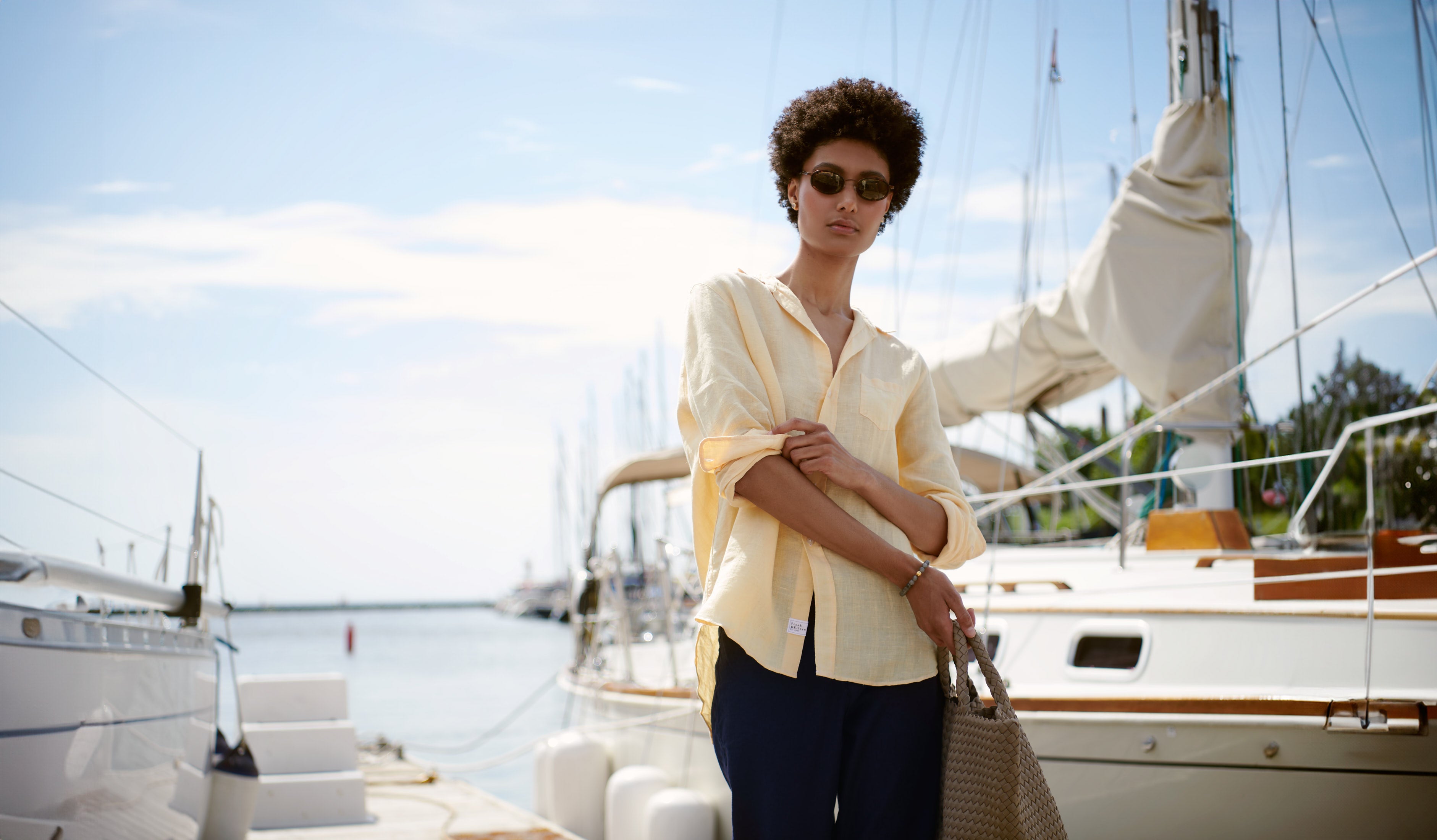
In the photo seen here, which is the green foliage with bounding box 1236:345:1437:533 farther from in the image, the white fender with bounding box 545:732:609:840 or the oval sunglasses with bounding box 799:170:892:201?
the oval sunglasses with bounding box 799:170:892:201

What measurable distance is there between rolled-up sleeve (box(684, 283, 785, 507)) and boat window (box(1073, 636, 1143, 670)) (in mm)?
2714

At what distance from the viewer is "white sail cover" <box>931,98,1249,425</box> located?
18.0 ft

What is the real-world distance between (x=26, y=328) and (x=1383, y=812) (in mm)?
3716

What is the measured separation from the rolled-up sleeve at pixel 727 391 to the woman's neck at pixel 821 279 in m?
0.17

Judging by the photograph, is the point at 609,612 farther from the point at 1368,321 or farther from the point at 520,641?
the point at 520,641

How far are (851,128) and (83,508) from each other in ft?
7.15

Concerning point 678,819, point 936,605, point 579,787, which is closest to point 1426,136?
point 678,819

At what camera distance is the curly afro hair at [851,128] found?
1.92 metres

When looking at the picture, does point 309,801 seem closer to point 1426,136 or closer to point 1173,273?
point 1173,273

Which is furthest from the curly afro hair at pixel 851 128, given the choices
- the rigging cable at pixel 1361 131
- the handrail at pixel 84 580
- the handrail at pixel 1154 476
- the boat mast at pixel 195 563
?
the rigging cable at pixel 1361 131

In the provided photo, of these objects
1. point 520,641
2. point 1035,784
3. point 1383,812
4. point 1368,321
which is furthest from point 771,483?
point 520,641

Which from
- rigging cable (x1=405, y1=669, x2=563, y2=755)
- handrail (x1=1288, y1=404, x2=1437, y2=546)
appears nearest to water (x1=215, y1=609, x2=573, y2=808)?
rigging cable (x1=405, y1=669, x2=563, y2=755)

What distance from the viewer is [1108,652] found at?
4055 mm

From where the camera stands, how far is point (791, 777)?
1.63 metres
